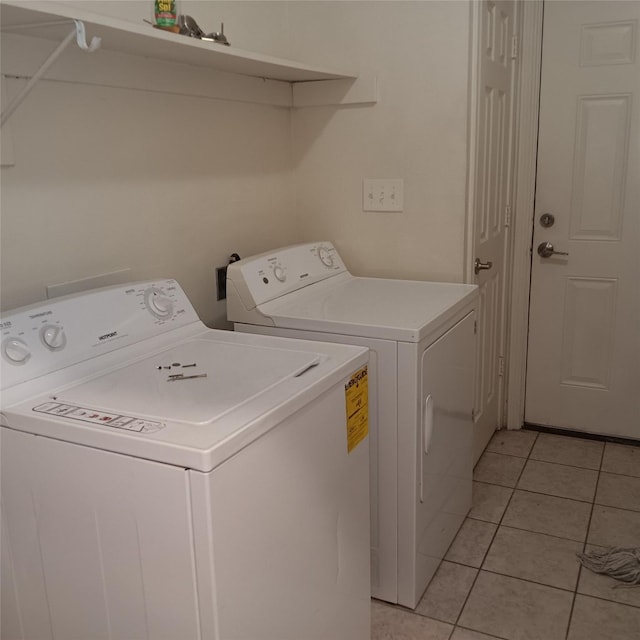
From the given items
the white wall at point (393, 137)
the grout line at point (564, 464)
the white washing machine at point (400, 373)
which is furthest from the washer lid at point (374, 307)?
the grout line at point (564, 464)

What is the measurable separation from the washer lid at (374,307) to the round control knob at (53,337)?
2.26 ft

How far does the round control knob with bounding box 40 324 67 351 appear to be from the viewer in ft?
4.85

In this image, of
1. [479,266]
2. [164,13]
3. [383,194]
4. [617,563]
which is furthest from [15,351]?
[617,563]

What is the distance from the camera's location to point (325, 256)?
253 cm

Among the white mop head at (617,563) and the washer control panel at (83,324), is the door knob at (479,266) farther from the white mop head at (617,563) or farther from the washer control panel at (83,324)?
the washer control panel at (83,324)

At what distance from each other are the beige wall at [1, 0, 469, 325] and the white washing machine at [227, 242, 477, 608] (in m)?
0.23

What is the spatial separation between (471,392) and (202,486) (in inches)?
60.8

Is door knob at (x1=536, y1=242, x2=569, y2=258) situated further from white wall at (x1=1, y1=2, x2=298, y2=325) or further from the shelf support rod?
the shelf support rod

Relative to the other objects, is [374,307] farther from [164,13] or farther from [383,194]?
[164,13]

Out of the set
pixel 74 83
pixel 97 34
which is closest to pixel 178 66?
pixel 74 83

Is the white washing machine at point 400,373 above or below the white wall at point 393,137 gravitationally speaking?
below

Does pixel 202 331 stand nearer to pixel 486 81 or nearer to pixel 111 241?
pixel 111 241

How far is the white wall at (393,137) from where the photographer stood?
2397 mm

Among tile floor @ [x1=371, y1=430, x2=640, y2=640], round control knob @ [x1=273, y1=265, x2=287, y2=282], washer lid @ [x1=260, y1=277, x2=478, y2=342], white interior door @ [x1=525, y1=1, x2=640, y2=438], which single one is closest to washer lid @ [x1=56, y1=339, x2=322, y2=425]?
washer lid @ [x1=260, y1=277, x2=478, y2=342]
